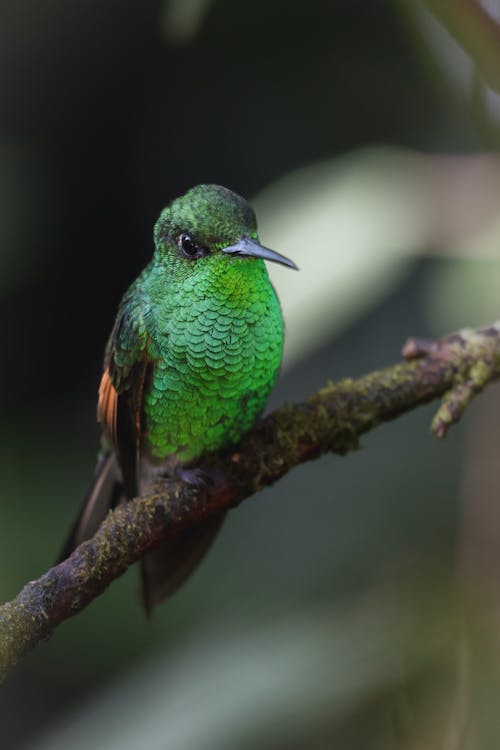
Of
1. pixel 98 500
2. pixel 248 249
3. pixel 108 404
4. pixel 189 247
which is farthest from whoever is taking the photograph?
pixel 98 500

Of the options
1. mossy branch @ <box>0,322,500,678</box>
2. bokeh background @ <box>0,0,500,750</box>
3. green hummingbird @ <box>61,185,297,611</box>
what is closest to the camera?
mossy branch @ <box>0,322,500,678</box>

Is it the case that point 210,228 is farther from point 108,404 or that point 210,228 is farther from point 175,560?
point 175,560

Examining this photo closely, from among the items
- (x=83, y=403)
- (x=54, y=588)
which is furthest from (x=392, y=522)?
(x=54, y=588)

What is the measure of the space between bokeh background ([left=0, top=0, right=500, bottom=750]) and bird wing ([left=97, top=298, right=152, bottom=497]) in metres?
0.25

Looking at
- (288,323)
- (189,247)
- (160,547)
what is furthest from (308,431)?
(189,247)

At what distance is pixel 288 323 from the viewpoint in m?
1.81

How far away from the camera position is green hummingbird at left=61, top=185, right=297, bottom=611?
1552 millimetres

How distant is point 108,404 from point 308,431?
1.31 ft

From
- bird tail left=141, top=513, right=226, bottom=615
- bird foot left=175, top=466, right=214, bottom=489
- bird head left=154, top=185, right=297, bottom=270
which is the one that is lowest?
bird tail left=141, top=513, right=226, bottom=615

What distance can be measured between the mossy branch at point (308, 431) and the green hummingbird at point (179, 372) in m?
0.07

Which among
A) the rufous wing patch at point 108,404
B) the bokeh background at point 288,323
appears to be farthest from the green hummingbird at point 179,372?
the bokeh background at point 288,323

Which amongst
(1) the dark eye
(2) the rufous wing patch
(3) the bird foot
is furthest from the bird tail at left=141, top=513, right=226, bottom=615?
(1) the dark eye

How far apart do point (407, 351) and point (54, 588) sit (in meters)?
1.00

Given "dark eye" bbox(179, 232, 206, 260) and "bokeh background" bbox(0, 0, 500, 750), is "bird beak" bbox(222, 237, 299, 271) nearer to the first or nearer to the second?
"dark eye" bbox(179, 232, 206, 260)
